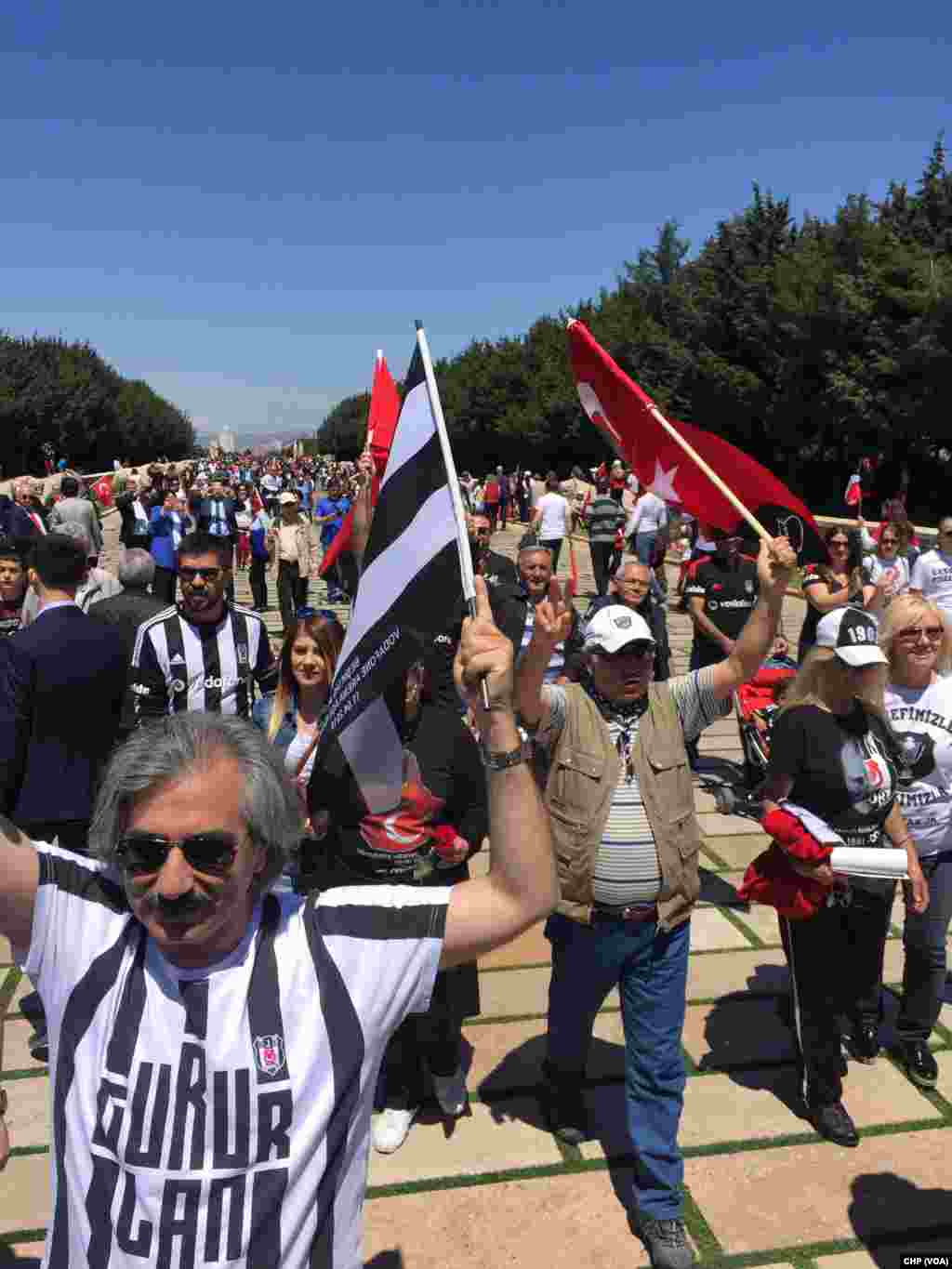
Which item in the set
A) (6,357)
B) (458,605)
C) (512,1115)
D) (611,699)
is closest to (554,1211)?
(512,1115)

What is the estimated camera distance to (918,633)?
398cm

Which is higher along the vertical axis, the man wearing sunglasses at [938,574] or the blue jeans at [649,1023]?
the man wearing sunglasses at [938,574]

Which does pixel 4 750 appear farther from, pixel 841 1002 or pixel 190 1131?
pixel 841 1002

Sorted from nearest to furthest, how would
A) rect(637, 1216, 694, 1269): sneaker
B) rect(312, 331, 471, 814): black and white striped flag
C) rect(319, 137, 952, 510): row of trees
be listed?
rect(312, 331, 471, 814): black and white striped flag < rect(637, 1216, 694, 1269): sneaker < rect(319, 137, 952, 510): row of trees

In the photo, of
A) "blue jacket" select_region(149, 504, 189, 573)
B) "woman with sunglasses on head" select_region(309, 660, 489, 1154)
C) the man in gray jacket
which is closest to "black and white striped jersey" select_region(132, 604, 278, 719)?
"woman with sunglasses on head" select_region(309, 660, 489, 1154)

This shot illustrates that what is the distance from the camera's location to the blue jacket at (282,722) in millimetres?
3885

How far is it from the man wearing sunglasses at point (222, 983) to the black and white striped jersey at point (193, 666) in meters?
2.46

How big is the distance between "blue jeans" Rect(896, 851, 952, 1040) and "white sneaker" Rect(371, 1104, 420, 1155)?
190cm

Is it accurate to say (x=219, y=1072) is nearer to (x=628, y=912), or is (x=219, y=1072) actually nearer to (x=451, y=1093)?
(x=628, y=912)

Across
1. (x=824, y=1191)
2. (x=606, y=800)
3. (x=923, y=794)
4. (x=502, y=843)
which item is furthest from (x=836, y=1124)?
(x=502, y=843)

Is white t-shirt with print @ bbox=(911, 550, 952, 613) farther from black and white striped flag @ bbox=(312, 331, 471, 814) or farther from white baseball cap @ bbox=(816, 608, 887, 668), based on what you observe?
black and white striped flag @ bbox=(312, 331, 471, 814)

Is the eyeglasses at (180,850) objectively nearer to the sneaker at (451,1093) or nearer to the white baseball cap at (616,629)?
the white baseball cap at (616,629)

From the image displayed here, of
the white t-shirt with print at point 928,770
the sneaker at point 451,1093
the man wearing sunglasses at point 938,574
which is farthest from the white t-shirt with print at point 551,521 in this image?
the sneaker at point 451,1093

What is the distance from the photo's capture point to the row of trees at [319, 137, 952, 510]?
93.4 feet
